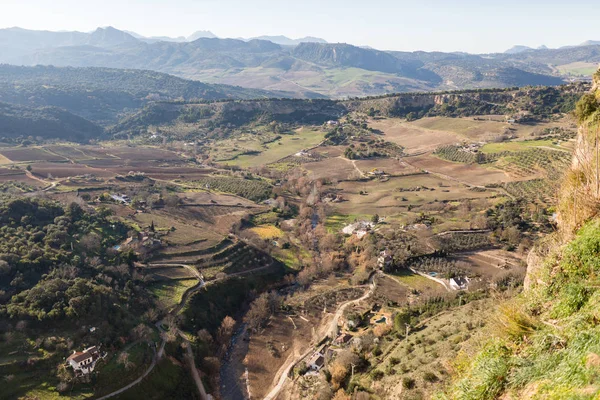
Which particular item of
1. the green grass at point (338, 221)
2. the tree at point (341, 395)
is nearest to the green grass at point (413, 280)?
the green grass at point (338, 221)

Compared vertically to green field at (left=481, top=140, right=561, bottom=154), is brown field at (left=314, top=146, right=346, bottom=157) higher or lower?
lower

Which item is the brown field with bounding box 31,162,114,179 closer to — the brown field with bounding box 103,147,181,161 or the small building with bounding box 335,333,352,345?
the brown field with bounding box 103,147,181,161

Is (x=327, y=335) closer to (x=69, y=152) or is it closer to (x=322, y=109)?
(x=69, y=152)

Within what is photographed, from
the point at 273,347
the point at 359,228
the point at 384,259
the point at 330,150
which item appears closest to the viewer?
the point at 273,347

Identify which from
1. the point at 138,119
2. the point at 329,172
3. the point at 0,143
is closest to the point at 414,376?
the point at 329,172

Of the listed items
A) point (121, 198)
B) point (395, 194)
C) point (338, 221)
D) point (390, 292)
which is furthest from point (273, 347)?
point (121, 198)

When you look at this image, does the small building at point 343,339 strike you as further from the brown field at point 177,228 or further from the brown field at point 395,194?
the brown field at point 395,194

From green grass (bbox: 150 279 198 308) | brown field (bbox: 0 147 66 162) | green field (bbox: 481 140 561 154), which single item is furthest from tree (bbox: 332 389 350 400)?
brown field (bbox: 0 147 66 162)
